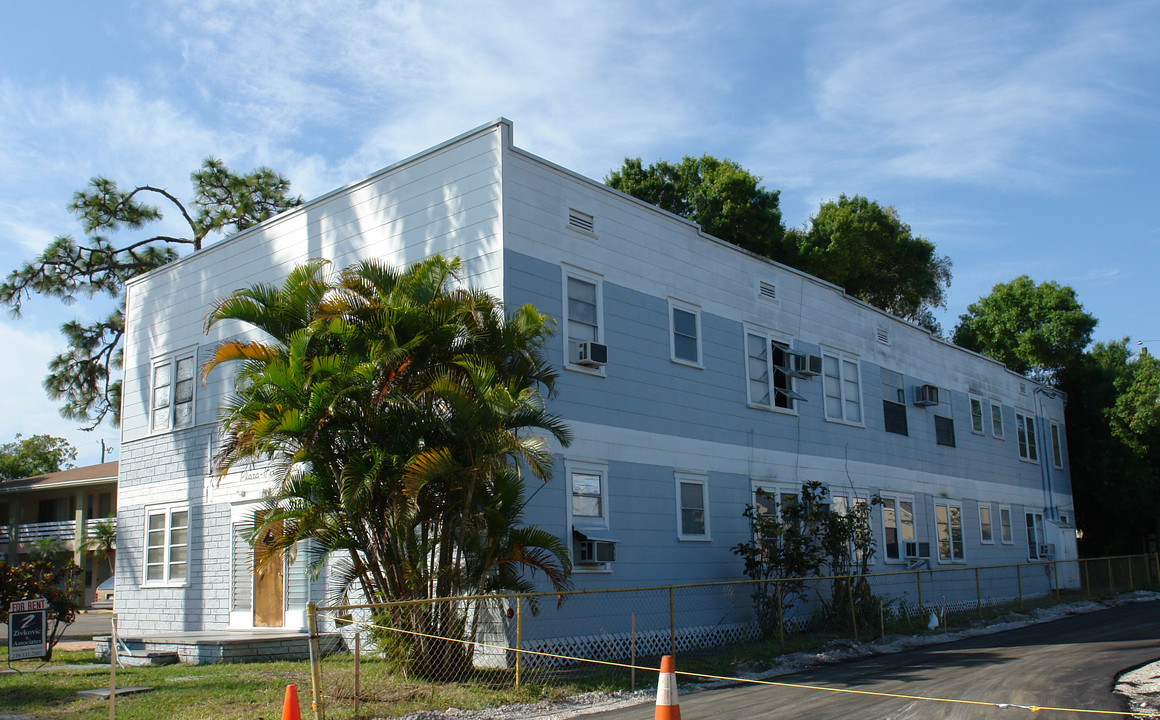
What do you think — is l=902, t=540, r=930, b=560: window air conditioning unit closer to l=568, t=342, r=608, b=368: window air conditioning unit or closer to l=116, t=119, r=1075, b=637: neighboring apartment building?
l=116, t=119, r=1075, b=637: neighboring apartment building

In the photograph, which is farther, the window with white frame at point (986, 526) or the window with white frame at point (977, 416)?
the window with white frame at point (977, 416)

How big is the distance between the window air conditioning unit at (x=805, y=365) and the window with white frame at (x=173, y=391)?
1263cm

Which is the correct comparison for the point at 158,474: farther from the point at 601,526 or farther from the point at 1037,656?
the point at 1037,656

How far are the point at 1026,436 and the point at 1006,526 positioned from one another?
4148 millimetres

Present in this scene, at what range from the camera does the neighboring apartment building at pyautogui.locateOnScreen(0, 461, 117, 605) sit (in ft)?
130

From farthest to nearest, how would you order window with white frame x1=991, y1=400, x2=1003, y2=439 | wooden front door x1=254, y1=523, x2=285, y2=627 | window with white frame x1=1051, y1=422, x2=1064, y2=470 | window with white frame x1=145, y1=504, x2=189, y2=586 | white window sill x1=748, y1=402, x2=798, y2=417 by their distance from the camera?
window with white frame x1=1051, y1=422, x2=1064, y2=470 → window with white frame x1=991, y1=400, x2=1003, y2=439 → white window sill x1=748, y1=402, x2=798, y2=417 → window with white frame x1=145, y1=504, x2=189, y2=586 → wooden front door x1=254, y1=523, x2=285, y2=627

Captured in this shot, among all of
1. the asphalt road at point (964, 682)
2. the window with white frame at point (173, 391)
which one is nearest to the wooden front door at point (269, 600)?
the window with white frame at point (173, 391)

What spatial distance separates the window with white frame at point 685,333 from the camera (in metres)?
17.8

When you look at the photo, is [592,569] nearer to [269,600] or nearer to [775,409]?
[269,600]

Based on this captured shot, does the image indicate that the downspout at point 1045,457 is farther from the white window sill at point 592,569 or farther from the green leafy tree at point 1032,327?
the white window sill at point 592,569

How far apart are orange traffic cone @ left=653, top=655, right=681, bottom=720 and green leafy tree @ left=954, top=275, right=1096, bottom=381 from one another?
33886 millimetres

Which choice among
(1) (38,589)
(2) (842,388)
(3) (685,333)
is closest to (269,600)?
(1) (38,589)

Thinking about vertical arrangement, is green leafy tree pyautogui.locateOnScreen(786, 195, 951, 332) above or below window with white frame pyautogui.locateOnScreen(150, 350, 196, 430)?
above

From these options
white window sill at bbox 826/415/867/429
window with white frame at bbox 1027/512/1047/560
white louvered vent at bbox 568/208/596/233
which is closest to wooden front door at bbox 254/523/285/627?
white louvered vent at bbox 568/208/596/233
